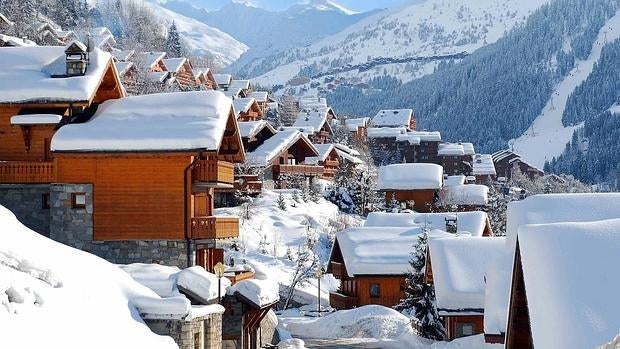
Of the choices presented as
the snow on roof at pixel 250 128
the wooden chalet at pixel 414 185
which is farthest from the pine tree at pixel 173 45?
the snow on roof at pixel 250 128

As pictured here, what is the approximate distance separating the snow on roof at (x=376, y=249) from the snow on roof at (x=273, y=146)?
51.2 feet

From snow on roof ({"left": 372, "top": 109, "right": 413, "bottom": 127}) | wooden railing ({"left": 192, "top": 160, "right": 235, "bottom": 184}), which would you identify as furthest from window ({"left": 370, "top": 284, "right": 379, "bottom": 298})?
snow on roof ({"left": 372, "top": 109, "right": 413, "bottom": 127})

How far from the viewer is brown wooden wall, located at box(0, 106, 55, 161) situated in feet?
109

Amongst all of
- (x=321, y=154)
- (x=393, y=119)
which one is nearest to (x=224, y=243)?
(x=321, y=154)

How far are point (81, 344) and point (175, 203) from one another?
14485 mm

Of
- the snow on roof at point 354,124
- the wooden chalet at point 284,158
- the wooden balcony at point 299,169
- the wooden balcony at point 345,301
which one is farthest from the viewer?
the snow on roof at point 354,124

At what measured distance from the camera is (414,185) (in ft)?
260

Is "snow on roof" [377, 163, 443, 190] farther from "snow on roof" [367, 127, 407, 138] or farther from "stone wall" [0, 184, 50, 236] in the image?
"stone wall" [0, 184, 50, 236]

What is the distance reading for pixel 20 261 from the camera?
18703 mm

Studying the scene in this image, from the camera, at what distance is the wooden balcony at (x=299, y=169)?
6738 cm

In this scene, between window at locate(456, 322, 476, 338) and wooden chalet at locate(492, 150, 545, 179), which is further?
wooden chalet at locate(492, 150, 545, 179)

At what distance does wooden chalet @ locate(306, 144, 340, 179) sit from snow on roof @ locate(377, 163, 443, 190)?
13.6ft

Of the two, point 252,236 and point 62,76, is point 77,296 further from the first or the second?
point 252,236

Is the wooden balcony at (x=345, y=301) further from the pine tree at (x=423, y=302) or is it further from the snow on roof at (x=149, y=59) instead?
the snow on roof at (x=149, y=59)
